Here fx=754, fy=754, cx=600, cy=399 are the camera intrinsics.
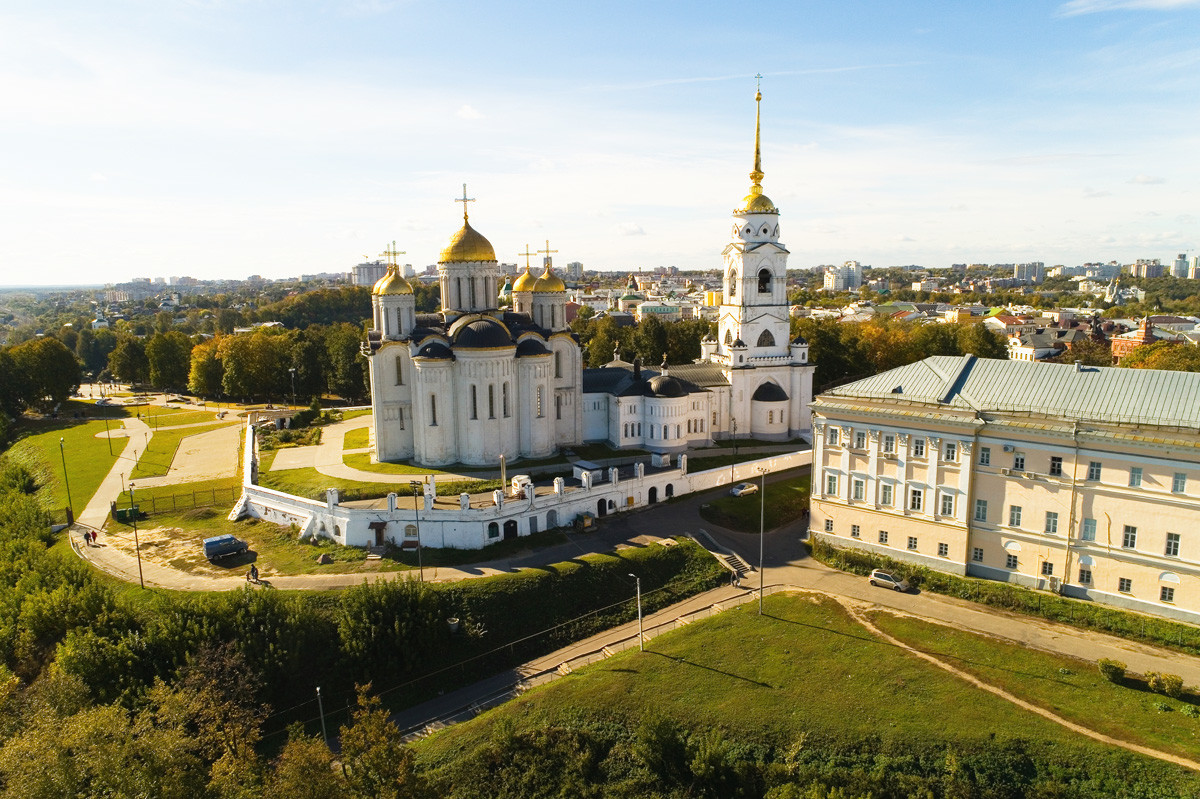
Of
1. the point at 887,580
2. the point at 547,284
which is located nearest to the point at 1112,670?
the point at 887,580

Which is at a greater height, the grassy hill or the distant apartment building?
the distant apartment building

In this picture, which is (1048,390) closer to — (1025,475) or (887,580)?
(1025,475)

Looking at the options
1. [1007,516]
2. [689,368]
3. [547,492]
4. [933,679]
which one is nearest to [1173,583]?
[1007,516]

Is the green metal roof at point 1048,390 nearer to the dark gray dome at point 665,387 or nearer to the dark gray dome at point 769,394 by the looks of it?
the dark gray dome at point 665,387

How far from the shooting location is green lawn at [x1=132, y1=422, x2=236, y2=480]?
47528 mm

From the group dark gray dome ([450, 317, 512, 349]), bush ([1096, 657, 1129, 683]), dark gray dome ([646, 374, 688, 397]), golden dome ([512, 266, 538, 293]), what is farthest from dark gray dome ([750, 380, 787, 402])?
bush ([1096, 657, 1129, 683])

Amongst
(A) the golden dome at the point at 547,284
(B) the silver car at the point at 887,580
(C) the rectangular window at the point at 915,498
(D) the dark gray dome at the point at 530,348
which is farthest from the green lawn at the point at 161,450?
(C) the rectangular window at the point at 915,498

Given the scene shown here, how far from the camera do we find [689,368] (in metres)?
50.6

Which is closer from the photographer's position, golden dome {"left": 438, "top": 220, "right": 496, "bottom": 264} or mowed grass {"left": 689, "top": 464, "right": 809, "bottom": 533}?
mowed grass {"left": 689, "top": 464, "right": 809, "bottom": 533}

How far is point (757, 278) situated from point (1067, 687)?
30980 mm

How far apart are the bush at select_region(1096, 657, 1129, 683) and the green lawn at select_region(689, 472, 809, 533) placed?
15730 mm

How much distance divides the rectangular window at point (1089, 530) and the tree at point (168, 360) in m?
79.6

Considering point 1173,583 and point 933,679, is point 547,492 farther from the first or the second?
point 1173,583

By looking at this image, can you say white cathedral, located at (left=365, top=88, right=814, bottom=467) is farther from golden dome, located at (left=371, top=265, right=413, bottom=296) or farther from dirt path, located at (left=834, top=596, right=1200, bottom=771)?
dirt path, located at (left=834, top=596, right=1200, bottom=771)
